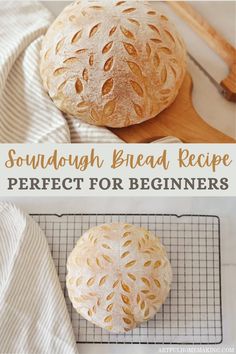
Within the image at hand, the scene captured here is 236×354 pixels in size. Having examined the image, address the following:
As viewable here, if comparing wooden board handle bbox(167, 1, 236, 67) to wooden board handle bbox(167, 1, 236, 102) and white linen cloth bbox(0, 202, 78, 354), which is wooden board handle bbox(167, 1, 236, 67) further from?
white linen cloth bbox(0, 202, 78, 354)

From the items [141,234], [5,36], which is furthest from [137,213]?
[5,36]

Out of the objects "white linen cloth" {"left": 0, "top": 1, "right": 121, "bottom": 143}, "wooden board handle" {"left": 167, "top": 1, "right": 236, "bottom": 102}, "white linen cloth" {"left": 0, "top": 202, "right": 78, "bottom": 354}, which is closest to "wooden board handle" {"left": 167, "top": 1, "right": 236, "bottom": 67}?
"wooden board handle" {"left": 167, "top": 1, "right": 236, "bottom": 102}

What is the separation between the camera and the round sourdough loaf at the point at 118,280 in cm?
56

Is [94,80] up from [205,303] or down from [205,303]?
up

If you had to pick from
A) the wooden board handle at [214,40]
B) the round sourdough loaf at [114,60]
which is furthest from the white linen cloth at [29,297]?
the wooden board handle at [214,40]

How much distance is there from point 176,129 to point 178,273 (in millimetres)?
178

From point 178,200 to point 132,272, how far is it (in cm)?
12

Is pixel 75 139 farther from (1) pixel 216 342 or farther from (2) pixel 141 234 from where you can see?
(1) pixel 216 342

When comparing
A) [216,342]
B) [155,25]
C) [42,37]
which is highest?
[155,25]

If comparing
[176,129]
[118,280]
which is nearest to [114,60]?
[176,129]

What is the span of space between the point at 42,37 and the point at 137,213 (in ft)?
0.81

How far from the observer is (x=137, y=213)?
63 cm

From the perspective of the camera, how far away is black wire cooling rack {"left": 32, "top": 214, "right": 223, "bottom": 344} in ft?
2.01

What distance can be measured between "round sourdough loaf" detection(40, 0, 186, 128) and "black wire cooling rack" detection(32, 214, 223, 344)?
144 millimetres
